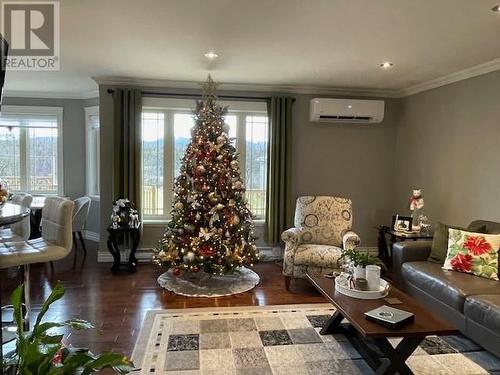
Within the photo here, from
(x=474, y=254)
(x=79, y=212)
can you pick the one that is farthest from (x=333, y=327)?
(x=79, y=212)

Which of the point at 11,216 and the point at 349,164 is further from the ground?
the point at 349,164

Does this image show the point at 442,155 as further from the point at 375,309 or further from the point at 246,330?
the point at 246,330

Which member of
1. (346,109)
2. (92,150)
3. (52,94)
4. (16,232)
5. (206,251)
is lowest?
(206,251)

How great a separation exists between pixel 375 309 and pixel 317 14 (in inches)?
82.6

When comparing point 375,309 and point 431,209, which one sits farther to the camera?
point 431,209

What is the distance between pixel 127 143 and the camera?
16.2 ft

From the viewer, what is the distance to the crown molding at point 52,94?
243 inches

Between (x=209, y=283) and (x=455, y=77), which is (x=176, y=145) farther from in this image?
(x=455, y=77)

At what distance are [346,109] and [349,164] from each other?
33.1 inches

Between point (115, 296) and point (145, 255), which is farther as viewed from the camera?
point (145, 255)

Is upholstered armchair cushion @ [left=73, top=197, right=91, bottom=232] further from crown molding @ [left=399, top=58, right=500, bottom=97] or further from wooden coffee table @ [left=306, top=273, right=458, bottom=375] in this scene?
crown molding @ [left=399, top=58, right=500, bottom=97]

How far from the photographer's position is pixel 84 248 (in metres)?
5.64

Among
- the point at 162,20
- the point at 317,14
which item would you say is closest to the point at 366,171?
the point at 317,14

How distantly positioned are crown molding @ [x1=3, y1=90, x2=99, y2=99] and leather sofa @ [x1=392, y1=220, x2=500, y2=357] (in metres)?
5.30
